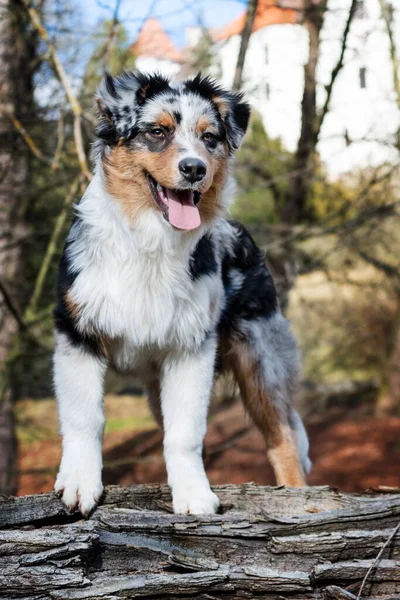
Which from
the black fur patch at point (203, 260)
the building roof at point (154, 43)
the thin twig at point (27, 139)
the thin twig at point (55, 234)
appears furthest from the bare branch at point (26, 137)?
the black fur patch at point (203, 260)

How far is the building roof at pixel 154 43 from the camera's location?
25.1ft

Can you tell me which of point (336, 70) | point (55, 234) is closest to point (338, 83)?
point (336, 70)

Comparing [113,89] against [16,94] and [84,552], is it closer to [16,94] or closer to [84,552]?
[84,552]

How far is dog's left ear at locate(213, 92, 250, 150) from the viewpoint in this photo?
439 centimetres

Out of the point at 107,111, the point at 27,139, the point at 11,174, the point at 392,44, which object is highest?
the point at 392,44

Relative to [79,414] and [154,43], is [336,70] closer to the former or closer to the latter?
[154,43]

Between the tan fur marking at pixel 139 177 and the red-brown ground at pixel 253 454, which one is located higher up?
the red-brown ground at pixel 253 454

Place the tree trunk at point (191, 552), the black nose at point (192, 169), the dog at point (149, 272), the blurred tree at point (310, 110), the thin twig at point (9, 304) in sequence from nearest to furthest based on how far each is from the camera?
the tree trunk at point (191, 552)
the black nose at point (192, 169)
the dog at point (149, 272)
the thin twig at point (9, 304)
the blurred tree at point (310, 110)

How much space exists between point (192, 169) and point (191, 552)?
1992 millimetres

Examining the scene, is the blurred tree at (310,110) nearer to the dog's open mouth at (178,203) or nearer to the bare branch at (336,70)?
the bare branch at (336,70)

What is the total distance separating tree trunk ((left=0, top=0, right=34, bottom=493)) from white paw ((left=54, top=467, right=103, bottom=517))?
361 cm

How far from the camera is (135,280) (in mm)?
4047

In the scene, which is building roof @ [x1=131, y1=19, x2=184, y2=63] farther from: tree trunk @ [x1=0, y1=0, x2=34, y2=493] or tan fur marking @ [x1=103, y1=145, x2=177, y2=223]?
tan fur marking @ [x1=103, y1=145, x2=177, y2=223]

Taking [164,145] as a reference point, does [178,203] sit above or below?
below
